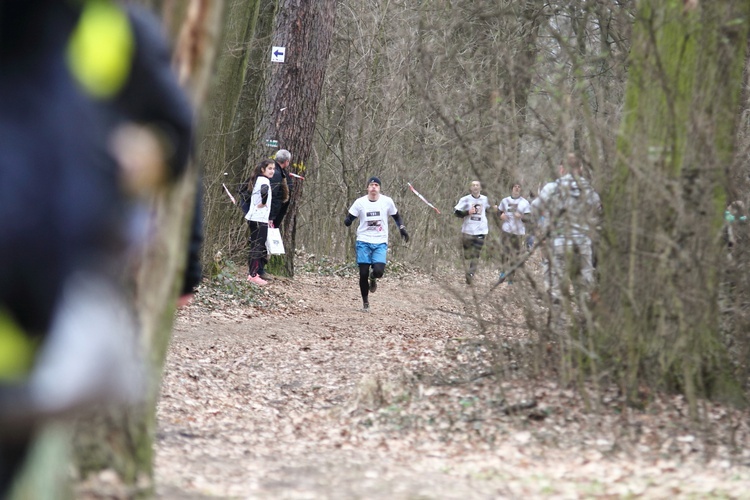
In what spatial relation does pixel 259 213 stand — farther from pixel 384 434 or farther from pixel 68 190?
pixel 68 190

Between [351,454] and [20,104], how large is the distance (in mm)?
4912

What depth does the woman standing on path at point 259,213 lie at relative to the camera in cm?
1590

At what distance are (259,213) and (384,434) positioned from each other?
9499 mm

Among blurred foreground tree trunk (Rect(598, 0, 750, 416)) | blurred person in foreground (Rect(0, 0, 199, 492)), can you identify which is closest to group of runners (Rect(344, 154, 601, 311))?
blurred foreground tree trunk (Rect(598, 0, 750, 416))

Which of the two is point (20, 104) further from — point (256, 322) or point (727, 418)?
point (256, 322)

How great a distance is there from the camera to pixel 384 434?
275 inches

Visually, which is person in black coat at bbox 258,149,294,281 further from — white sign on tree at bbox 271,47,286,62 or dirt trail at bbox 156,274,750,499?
dirt trail at bbox 156,274,750,499

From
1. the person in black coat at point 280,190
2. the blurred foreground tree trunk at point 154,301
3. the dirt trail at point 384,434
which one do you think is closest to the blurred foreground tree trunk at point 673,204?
the dirt trail at point 384,434

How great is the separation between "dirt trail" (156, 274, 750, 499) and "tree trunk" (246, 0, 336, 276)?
6885 mm

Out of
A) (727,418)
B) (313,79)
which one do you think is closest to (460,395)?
(727,418)

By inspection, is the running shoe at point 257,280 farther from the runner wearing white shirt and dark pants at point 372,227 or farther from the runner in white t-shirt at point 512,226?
the runner in white t-shirt at point 512,226

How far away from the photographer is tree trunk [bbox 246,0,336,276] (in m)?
17.0

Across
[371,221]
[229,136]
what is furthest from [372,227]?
[229,136]

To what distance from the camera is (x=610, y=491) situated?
531 cm
